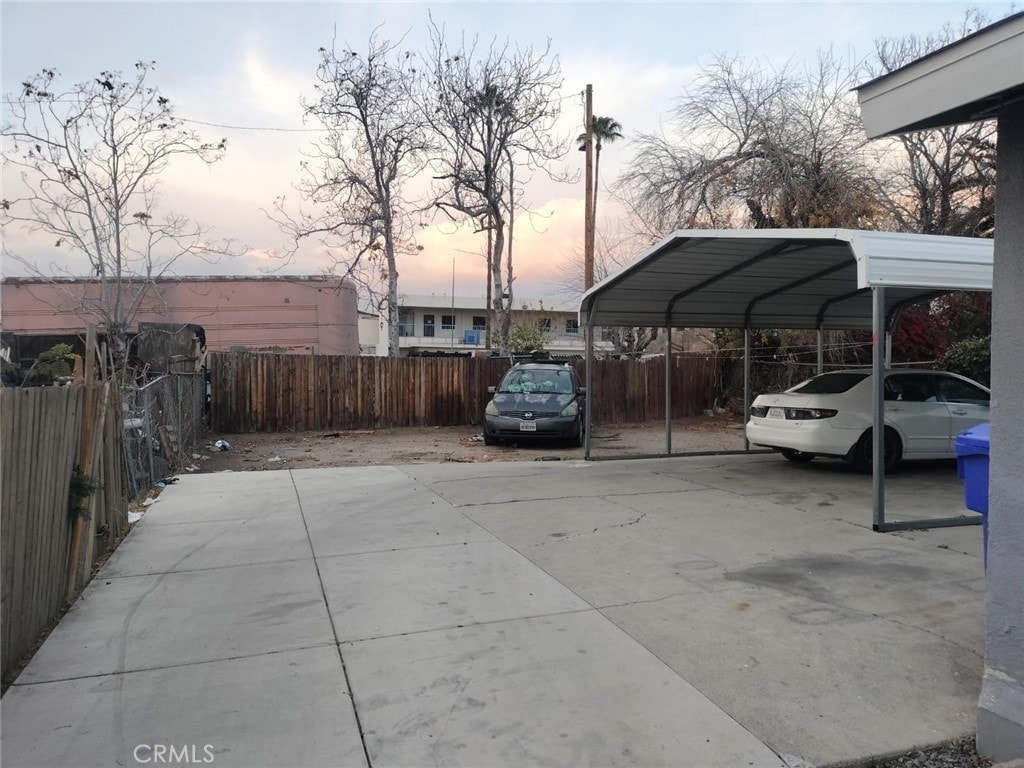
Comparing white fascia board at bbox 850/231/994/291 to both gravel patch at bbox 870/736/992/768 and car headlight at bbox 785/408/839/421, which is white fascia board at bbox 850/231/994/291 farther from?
gravel patch at bbox 870/736/992/768

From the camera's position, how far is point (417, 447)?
15.4 meters

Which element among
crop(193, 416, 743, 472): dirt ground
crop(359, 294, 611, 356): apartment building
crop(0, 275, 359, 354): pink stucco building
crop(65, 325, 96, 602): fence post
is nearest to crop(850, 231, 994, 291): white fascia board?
crop(65, 325, 96, 602): fence post

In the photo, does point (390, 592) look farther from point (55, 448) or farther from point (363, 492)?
point (363, 492)

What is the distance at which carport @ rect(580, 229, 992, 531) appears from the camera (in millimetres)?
7102

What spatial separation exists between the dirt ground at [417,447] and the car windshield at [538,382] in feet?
3.76

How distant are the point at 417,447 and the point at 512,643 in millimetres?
11048

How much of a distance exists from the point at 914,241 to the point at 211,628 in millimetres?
6926

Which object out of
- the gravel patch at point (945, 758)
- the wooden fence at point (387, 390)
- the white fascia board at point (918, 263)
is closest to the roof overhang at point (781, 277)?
the white fascia board at point (918, 263)

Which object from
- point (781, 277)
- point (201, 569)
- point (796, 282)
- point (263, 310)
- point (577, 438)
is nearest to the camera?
point (201, 569)

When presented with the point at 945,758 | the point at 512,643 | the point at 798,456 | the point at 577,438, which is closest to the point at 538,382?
the point at 577,438

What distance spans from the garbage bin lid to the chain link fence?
7727 mm

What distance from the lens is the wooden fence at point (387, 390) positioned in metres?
17.7

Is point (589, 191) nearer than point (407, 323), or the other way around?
point (589, 191)

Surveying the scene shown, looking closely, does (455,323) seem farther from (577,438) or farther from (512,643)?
(512,643)
